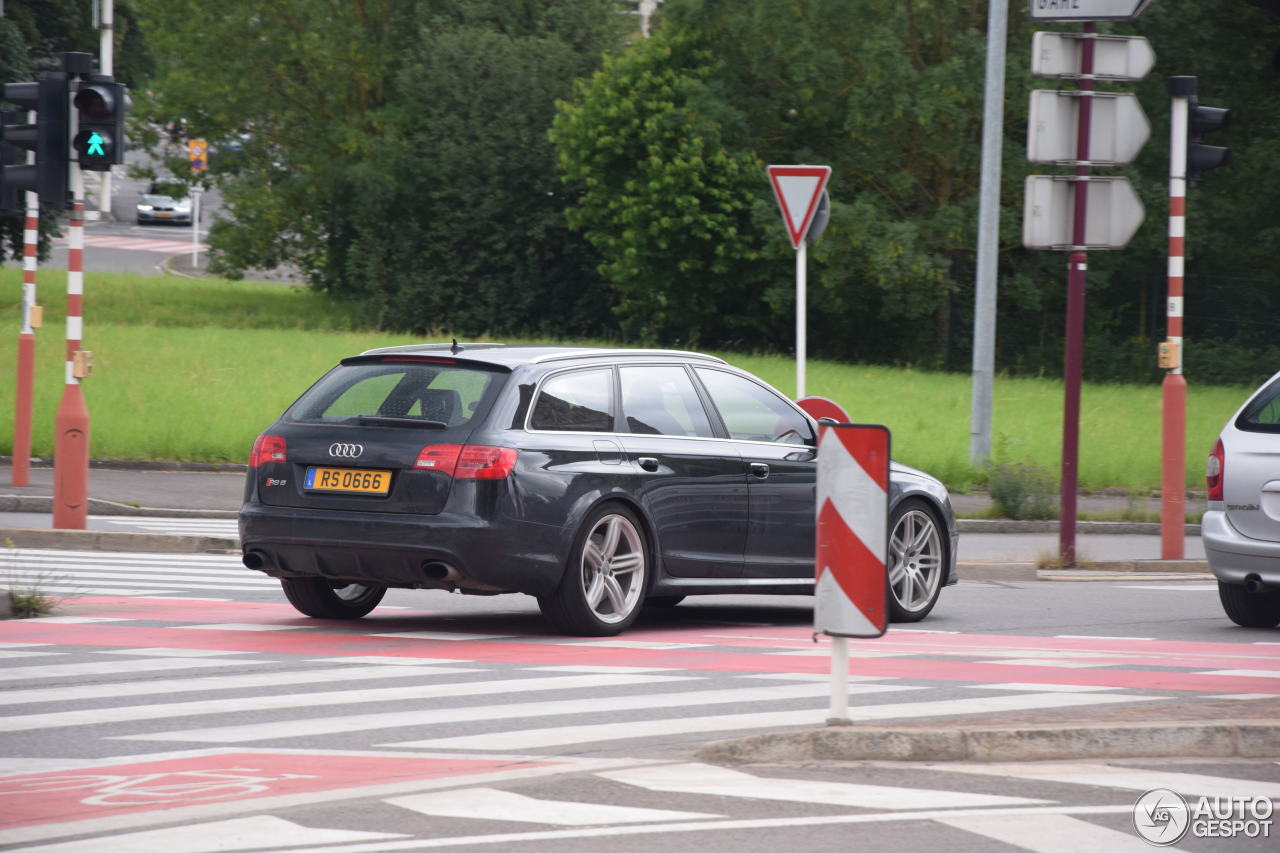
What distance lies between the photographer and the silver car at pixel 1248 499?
11.7 meters

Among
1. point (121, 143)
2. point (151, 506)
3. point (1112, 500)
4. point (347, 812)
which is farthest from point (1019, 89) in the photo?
point (347, 812)

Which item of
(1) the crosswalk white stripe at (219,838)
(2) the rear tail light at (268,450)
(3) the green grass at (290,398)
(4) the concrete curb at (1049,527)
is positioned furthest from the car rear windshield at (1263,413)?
(3) the green grass at (290,398)

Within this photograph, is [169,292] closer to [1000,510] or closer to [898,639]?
[1000,510]

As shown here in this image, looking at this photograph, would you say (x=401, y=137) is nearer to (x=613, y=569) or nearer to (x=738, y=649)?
(x=613, y=569)

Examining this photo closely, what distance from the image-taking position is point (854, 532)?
7.59 meters

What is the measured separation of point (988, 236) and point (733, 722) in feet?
56.2

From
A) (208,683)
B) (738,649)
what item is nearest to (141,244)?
(738,649)

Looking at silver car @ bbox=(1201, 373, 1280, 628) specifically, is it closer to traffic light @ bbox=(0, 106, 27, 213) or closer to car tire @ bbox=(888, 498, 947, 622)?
car tire @ bbox=(888, 498, 947, 622)

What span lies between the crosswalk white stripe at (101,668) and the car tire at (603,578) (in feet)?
5.88

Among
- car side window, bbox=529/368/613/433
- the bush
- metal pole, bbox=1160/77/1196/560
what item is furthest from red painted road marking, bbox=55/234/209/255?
car side window, bbox=529/368/613/433

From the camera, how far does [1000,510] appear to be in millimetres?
21703

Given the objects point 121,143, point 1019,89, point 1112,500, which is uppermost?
point 1019,89

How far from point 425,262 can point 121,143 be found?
40.9 meters

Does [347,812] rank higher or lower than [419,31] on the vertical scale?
lower
